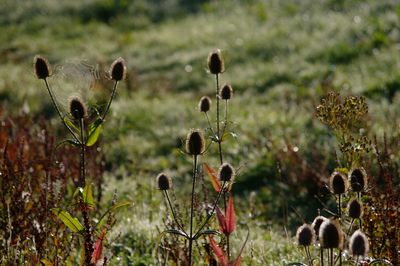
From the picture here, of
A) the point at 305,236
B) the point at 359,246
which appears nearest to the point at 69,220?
the point at 305,236

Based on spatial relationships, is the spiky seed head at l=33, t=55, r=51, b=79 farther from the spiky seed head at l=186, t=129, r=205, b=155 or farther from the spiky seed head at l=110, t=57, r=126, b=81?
the spiky seed head at l=186, t=129, r=205, b=155

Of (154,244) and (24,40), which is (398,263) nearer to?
(154,244)

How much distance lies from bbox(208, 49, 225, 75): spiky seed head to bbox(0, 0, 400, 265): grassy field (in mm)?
322

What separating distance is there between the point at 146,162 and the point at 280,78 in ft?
12.2

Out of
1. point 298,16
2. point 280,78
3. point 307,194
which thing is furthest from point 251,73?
point 307,194

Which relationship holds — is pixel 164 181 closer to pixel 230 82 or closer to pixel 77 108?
pixel 77 108

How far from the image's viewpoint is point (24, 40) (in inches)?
607

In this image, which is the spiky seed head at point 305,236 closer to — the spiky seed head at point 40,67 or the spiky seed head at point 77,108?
the spiky seed head at point 77,108

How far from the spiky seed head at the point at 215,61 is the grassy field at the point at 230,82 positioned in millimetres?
322

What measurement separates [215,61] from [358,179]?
3.47 ft

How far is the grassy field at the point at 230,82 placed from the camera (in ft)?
18.7

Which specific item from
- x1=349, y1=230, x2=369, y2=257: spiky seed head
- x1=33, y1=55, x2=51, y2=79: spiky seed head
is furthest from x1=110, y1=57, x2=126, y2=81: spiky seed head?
x1=349, y1=230, x2=369, y2=257: spiky seed head

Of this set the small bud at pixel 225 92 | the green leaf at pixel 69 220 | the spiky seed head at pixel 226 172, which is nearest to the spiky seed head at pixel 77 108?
the green leaf at pixel 69 220

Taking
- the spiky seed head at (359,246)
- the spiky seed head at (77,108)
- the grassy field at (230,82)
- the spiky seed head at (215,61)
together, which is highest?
the grassy field at (230,82)
